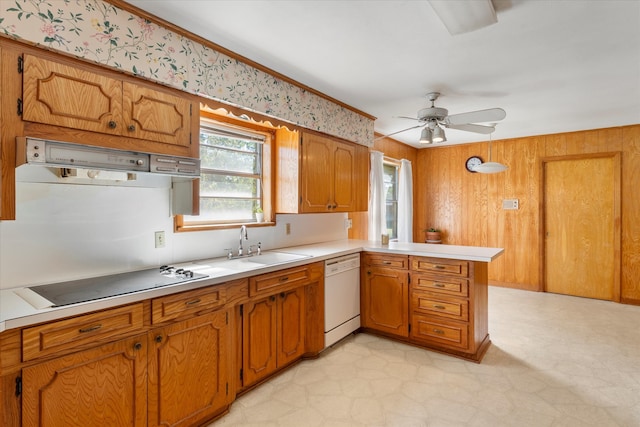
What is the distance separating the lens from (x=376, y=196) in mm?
4395

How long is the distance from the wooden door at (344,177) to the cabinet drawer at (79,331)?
2175 mm

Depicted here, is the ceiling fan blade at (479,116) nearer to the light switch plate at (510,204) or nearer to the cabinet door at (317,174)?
the cabinet door at (317,174)

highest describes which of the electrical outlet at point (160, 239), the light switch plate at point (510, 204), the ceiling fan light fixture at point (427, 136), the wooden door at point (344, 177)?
the ceiling fan light fixture at point (427, 136)

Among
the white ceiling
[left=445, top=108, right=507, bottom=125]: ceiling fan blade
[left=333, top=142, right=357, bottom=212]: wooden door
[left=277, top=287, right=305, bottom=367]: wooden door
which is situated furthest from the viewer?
[left=333, top=142, right=357, bottom=212]: wooden door

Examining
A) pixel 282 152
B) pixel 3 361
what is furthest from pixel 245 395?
pixel 282 152

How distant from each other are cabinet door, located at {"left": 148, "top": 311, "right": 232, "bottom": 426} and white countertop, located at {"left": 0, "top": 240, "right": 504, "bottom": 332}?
0.21 meters

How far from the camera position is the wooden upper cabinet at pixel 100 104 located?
1.48m

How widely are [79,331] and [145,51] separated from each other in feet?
4.86

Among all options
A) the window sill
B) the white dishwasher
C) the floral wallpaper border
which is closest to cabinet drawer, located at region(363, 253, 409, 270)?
the white dishwasher

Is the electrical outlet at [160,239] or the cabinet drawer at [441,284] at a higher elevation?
the electrical outlet at [160,239]

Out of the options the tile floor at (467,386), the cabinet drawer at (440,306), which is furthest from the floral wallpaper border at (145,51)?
the tile floor at (467,386)

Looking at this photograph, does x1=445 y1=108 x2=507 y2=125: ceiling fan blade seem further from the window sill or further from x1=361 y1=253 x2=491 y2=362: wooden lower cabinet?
the window sill

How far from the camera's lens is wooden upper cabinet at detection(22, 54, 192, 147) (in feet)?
4.85

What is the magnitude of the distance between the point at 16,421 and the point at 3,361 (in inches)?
10.3
